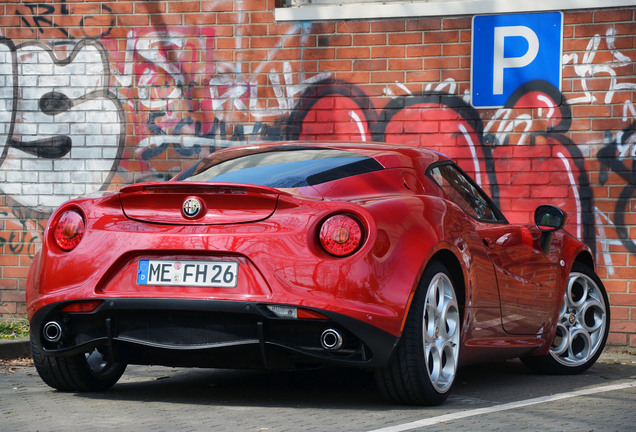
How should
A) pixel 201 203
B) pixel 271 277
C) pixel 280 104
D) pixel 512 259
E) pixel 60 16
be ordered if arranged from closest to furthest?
pixel 271 277 → pixel 201 203 → pixel 512 259 → pixel 280 104 → pixel 60 16

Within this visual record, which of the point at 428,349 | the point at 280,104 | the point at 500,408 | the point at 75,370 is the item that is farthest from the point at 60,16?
the point at 500,408

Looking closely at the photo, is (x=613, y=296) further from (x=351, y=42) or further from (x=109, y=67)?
(x=109, y=67)

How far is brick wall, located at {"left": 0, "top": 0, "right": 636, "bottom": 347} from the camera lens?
28.3 feet

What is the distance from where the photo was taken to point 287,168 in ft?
17.2

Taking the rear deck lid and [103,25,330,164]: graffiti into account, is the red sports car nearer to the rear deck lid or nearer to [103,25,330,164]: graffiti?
the rear deck lid

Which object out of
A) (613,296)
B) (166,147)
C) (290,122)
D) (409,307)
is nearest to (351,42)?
(290,122)

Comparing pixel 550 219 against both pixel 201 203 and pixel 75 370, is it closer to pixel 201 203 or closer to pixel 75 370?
pixel 201 203

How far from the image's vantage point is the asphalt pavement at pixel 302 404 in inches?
174

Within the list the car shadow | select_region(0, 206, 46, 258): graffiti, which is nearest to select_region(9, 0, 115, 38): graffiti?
select_region(0, 206, 46, 258): graffiti

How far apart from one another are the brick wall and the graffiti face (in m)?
0.01

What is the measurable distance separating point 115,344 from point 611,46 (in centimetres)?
547

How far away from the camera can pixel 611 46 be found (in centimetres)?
862

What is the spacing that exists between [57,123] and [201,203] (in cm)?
543

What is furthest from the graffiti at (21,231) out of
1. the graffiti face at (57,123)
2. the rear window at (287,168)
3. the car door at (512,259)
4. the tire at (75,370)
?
the car door at (512,259)
